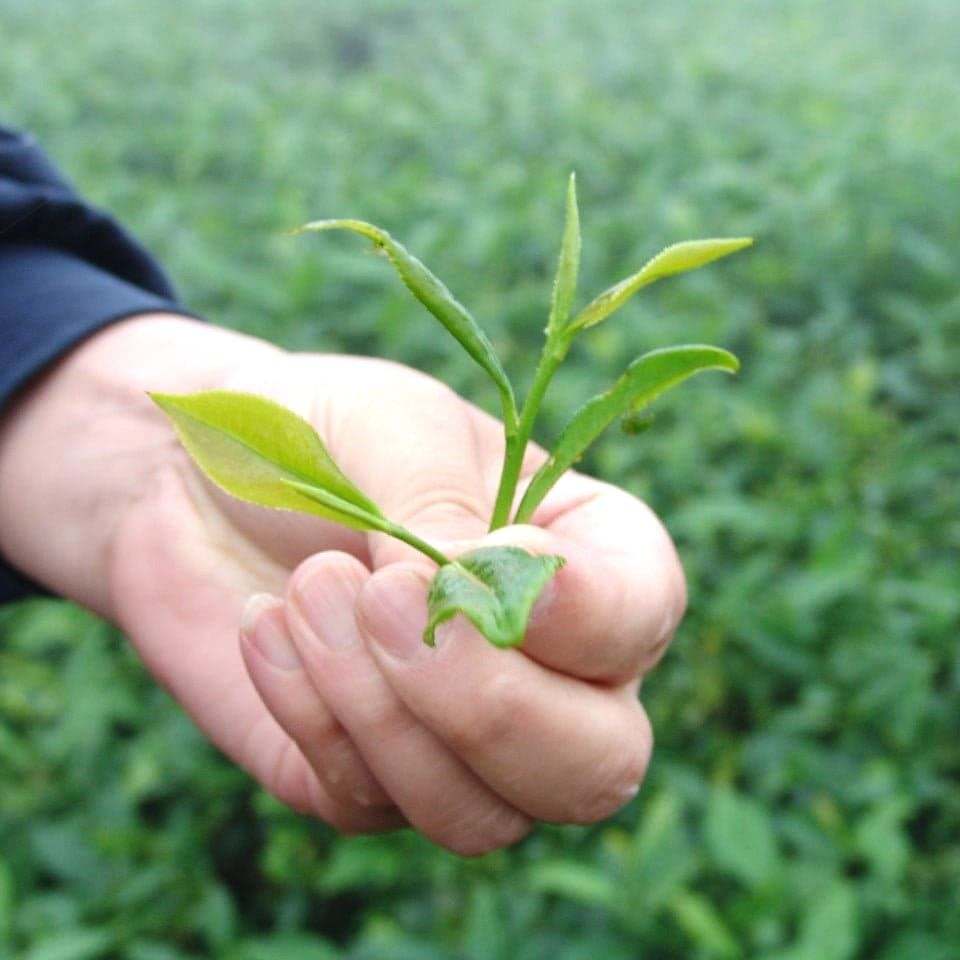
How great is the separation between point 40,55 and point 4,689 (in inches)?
134

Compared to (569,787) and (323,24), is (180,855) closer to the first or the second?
(569,787)

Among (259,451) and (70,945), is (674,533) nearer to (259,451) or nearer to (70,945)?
(70,945)

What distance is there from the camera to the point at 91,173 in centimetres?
329

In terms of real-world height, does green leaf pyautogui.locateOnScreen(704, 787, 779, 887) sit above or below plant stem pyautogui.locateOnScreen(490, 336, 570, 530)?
below

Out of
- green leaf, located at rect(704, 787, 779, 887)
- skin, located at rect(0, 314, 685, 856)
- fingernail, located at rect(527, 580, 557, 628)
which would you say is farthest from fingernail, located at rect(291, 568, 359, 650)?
green leaf, located at rect(704, 787, 779, 887)

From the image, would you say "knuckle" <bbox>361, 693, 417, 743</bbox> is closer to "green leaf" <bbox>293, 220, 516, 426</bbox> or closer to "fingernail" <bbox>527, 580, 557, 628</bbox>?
"fingernail" <bbox>527, 580, 557, 628</bbox>

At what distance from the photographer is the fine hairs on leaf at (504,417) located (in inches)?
24.5

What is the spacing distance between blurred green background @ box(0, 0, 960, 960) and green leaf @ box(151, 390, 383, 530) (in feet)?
2.95

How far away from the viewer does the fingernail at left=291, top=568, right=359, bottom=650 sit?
0.82 meters

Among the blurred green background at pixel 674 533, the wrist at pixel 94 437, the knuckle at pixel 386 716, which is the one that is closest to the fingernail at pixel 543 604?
the knuckle at pixel 386 716

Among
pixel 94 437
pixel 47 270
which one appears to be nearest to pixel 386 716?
pixel 94 437

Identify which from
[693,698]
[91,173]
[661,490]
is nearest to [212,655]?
[693,698]

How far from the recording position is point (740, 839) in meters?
1.47

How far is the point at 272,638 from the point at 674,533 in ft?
3.75
